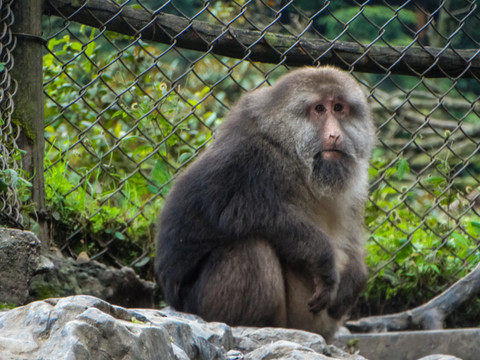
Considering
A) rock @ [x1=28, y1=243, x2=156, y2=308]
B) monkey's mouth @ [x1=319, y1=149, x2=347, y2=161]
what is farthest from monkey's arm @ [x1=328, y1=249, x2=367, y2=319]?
rock @ [x1=28, y1=243, x2=156, y2=308]

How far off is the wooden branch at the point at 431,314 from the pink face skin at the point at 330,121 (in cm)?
121

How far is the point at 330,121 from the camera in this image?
4367mm

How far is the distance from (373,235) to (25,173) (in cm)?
248

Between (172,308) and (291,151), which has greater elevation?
(291,151)

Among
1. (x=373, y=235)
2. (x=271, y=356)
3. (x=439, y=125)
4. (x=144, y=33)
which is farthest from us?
(x=439, y=125)

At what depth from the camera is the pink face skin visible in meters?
4.33

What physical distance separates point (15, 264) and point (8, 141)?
1065 millimetres

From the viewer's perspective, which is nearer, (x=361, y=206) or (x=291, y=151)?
(x=291, y=151)

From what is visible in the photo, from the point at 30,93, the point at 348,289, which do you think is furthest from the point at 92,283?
the point at 348,289

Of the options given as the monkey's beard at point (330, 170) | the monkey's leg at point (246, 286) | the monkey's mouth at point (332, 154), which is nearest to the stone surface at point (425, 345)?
the monkey's leg at point (246, 286)

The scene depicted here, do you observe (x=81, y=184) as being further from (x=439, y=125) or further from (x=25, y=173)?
(x=439, y=125)

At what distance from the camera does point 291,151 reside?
4.34 meters

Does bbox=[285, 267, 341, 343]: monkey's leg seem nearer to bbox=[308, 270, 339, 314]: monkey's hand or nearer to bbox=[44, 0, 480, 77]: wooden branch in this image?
bbox=[308, 270, 339, 314]: monkey's hand

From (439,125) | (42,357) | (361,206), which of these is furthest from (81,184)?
(439,125)
